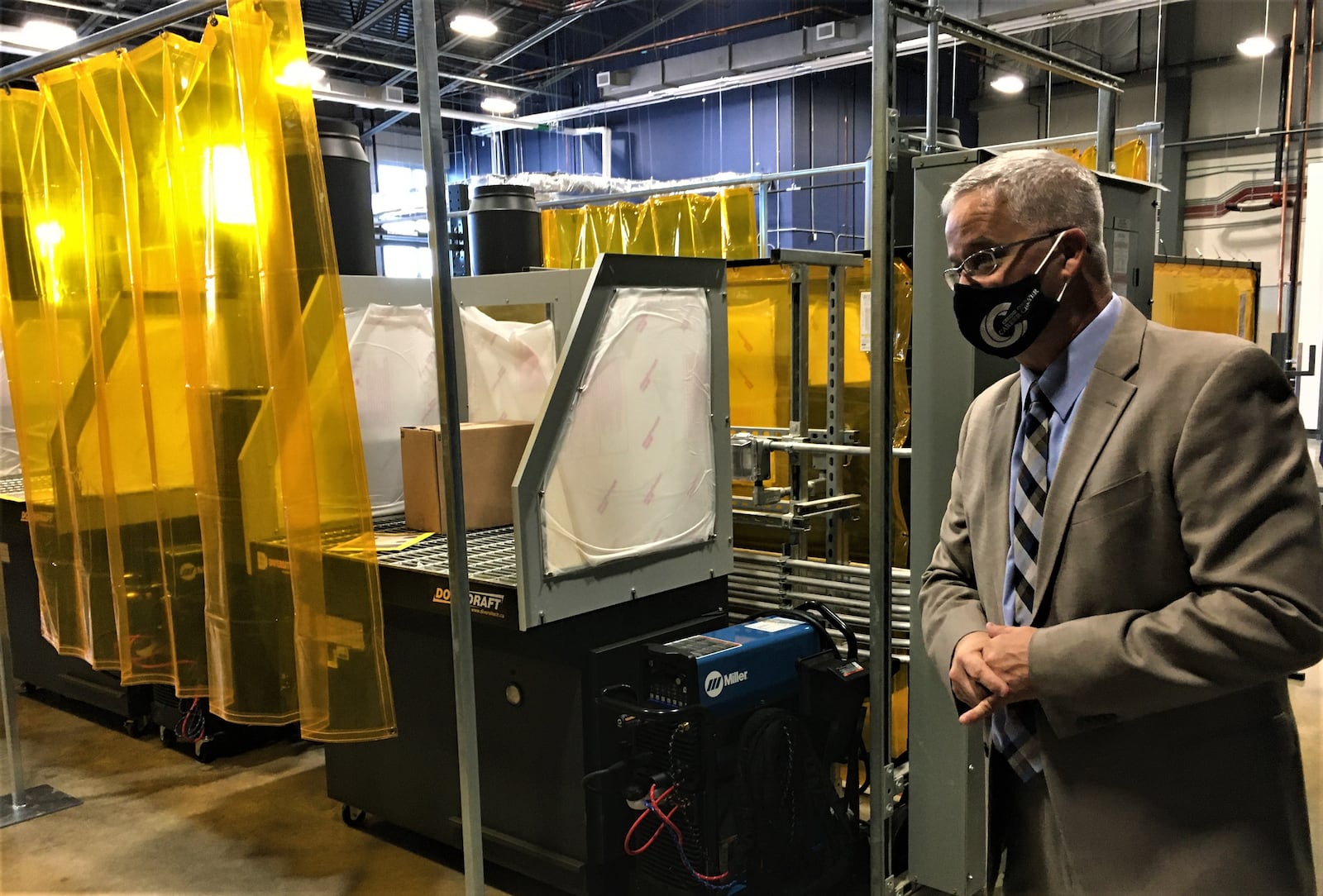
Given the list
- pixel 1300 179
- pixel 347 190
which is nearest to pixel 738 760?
pixel 347 190

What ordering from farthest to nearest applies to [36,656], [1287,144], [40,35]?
[1287,144] < [40,35] < [36,656]

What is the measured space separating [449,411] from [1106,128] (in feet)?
7.06

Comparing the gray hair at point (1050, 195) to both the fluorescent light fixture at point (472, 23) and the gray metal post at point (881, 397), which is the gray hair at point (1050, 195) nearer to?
the gray metal post at point (881, 397)

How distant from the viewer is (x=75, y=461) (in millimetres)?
2516

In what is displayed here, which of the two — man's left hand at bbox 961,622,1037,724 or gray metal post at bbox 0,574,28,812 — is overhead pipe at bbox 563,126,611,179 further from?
man's left hand at bbox 961,622,1037,724

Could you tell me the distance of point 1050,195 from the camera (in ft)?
3.77

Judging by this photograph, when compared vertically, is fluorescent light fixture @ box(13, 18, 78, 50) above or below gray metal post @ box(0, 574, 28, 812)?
above

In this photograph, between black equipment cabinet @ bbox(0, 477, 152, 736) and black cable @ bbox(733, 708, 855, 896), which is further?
black equipment cabinet @ bbox(0, 477, 152, 736)

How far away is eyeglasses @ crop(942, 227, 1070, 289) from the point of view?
117 centimetres

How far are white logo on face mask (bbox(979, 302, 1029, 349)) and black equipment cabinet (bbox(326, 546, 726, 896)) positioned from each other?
3.90 feet

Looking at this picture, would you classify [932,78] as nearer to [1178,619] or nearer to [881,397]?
[881,397]

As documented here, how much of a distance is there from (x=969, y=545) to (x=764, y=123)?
305 inches

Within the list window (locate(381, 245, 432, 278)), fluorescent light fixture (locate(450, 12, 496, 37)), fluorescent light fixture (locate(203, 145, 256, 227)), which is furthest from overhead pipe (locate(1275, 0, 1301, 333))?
window (locate(381, 245, 432, 278))

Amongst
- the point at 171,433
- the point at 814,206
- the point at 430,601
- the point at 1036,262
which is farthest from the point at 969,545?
the point at 814,206
